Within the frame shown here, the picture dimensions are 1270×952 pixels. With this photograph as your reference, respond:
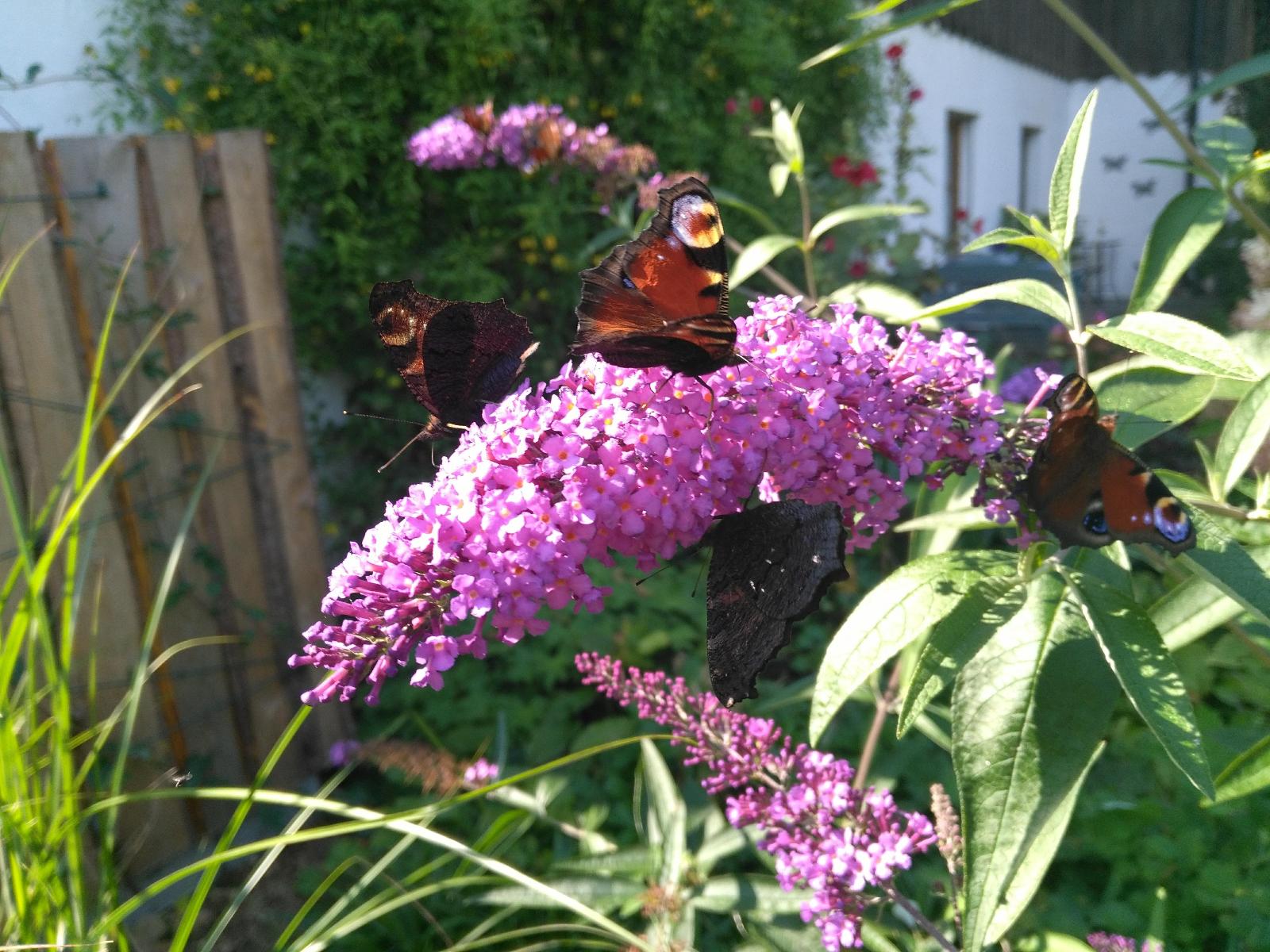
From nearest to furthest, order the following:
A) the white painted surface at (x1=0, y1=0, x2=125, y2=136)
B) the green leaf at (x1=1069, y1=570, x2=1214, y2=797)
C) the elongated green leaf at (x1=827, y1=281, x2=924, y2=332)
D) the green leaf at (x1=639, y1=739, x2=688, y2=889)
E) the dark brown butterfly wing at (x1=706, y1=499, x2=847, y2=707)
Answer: the green leaf at (x1=1069, y1=570, x2=1214, y2=797), the dark brown butterfly wing at (x1=706, y1=499, x2=847, y2=707), the elongated green leaf at (x1=827, y1=281, x2=924, y2=332), the green leaf at (x1=639, y1=739, x2=688, y2=889), the white painted surface at (x1=0, y1=0, x2=125, y2=136)

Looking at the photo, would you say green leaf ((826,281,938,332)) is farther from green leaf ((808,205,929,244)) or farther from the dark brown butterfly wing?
the dark brown butterfly wing

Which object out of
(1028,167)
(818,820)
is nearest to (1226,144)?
(818,820)

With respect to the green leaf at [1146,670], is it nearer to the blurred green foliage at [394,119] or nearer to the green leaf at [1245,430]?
the green leaf at [1245,430]

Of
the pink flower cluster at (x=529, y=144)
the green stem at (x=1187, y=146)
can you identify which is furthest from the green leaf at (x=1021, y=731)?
the pink flower cluster at (x=529, y=144)

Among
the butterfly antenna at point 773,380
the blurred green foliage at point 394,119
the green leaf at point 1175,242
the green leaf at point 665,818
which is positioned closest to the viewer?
the butterfly antenna at point 773,380

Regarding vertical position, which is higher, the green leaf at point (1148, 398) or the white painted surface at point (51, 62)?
the white painted surface at point (51, 62)

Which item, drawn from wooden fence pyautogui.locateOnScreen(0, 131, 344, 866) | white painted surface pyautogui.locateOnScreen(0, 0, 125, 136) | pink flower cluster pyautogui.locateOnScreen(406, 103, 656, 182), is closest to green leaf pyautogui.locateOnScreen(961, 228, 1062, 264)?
pink flower cluster pyautogui.locateOnScreen(406, 103, 656, 182)

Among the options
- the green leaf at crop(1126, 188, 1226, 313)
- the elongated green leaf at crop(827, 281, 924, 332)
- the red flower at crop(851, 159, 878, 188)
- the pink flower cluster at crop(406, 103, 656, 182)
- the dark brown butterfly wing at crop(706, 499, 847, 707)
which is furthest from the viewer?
the red flower at crop(851, 159, 878, 188)
